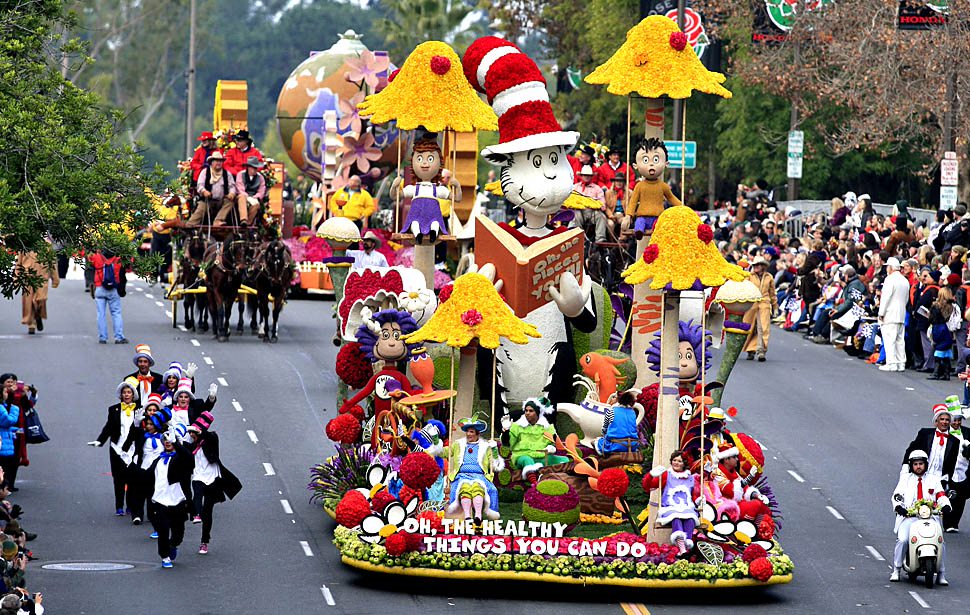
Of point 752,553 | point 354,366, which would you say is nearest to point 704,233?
point 752,553

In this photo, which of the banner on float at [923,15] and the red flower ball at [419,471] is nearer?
the red flower ball at [419,471]

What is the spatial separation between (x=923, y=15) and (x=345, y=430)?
1818 cm

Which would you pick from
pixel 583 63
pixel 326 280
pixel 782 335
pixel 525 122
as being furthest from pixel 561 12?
pixel 525 122

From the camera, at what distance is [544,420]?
68.9 feet

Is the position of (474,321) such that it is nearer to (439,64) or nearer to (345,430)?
(345,430)

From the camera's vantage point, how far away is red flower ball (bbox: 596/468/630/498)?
65.8 ft

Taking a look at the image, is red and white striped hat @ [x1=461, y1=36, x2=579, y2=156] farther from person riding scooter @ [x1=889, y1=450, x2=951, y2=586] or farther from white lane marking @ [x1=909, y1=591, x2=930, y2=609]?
white lane marking @ [x1=909, y1=591, x2=930, y2=609]

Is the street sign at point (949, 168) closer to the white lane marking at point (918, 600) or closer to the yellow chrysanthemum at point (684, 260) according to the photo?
the white lane marking at point (918, 600)

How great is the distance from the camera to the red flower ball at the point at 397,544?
63.5 ft

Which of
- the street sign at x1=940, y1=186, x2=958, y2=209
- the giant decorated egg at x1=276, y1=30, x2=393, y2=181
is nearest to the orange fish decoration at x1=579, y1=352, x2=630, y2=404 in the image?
the street sign at x1=940, y1=186, x2=958, y2=209

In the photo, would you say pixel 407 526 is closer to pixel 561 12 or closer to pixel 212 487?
pixel 212 487

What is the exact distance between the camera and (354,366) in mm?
22922

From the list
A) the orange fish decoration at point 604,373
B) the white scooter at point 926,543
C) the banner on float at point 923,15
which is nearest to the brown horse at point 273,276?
the banner on float at point 923,15

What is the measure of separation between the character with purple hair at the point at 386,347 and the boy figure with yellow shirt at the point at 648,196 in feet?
9.95
